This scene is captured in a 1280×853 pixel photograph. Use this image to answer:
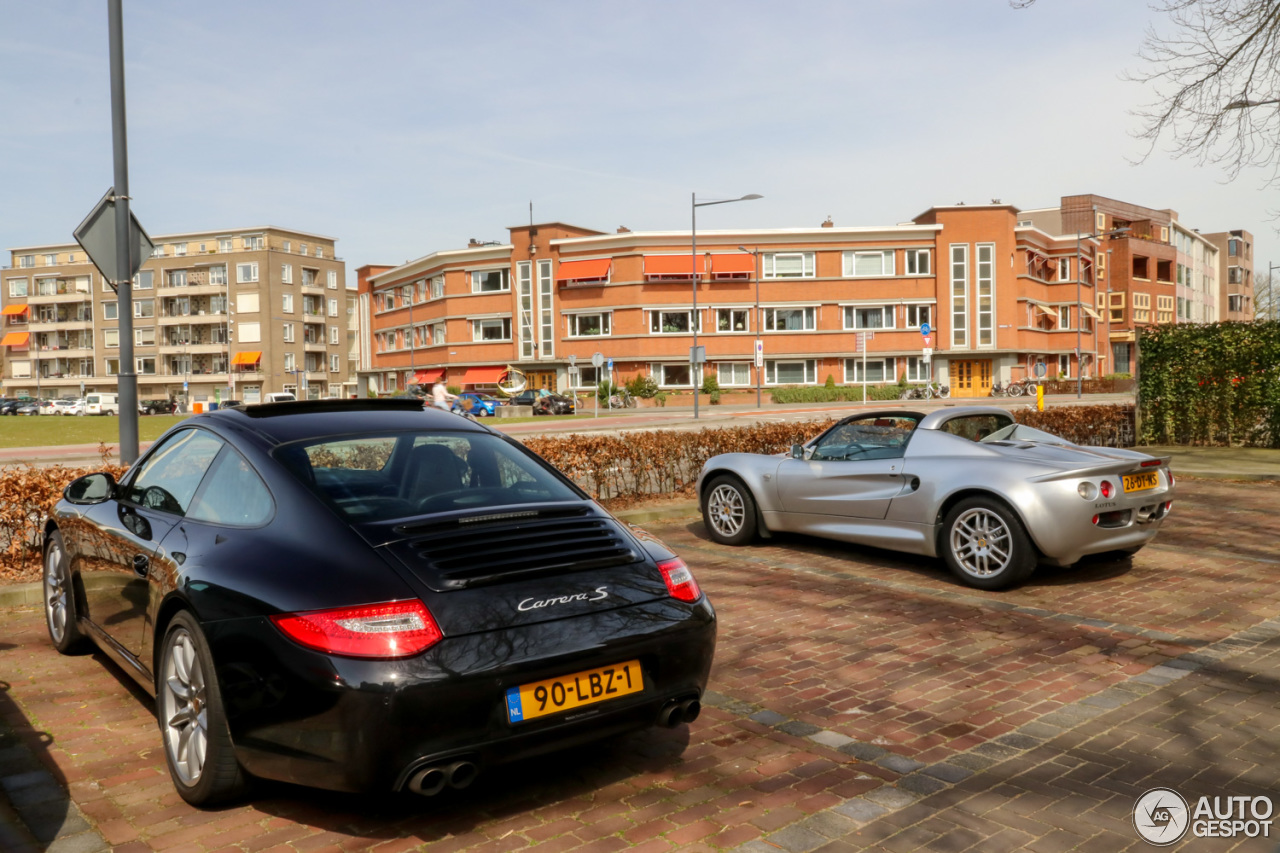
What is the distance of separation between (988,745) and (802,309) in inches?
2339

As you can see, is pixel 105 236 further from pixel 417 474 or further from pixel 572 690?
pixel 572 690

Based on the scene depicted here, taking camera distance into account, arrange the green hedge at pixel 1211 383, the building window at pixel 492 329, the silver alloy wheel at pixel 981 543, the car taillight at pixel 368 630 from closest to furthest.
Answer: the car taillight at pixel 368 630 < the silver alloy wheel at pixel 981 543 < the green hedge at pixel 1211 383 < the building window at pixel 492 329

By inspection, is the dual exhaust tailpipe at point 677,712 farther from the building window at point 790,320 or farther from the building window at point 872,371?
the building window at point 872,371

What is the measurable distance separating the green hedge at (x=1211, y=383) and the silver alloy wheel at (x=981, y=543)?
12.6 meters

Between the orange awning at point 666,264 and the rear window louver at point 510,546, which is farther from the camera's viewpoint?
the orange awning at point 666,264

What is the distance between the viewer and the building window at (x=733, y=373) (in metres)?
61.4

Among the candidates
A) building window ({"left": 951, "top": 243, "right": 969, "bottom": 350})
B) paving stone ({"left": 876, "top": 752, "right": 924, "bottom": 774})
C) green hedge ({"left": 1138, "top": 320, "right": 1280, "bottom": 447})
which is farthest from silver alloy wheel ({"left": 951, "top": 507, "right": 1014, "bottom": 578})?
building window ({"left": 951, "top": 243, "right": 969, "bottom": 350})

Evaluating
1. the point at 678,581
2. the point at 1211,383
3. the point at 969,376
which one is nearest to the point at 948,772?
the point at 678,581

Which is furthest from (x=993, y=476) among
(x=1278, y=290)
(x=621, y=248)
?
(x=1278, y=290)

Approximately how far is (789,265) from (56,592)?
59058 mm

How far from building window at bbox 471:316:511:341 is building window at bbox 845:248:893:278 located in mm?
23192

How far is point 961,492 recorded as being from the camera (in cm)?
713

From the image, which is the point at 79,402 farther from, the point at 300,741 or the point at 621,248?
the point at 300,741

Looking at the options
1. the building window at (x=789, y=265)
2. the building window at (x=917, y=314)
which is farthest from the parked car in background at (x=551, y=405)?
the building window at (x=917, y=314)
